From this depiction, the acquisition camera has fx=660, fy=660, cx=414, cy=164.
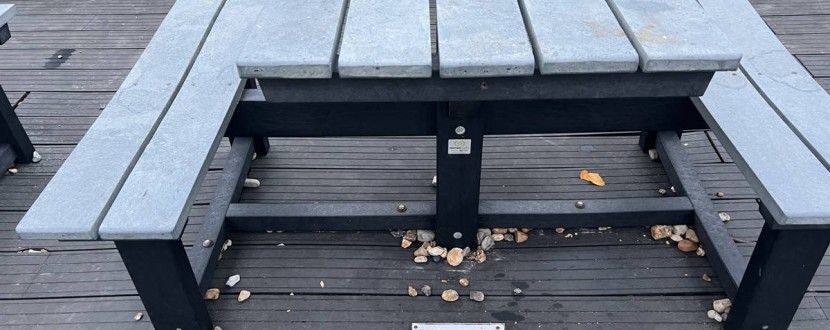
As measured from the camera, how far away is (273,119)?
6.81 ft

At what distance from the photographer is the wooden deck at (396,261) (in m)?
2.05

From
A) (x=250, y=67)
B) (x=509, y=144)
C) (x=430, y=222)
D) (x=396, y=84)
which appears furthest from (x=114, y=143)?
(x=509, y=144)

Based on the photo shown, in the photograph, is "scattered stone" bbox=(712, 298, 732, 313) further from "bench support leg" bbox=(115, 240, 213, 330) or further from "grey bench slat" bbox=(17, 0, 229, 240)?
"grey bench slat" bbox=(17, 0, 229, 240)

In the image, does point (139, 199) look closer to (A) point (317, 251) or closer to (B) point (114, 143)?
(B) point (114, 143)

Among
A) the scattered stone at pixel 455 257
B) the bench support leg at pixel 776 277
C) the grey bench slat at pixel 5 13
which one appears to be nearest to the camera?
the bench support leg at pixel 776 277

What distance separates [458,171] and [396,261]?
0.43 metres

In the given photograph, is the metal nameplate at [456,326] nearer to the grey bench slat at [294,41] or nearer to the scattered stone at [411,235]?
the scattered stone at [411,235]

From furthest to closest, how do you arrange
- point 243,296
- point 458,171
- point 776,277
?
point 243,296
point 458,171
point 776,277

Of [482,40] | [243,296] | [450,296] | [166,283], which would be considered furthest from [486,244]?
[166,283]

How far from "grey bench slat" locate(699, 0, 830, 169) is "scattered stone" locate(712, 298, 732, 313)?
0.61m

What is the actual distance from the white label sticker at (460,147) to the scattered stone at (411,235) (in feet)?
A: 1.58

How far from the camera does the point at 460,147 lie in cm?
192

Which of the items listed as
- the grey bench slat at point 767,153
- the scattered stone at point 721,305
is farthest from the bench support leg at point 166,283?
the scattered stone at point 721,305

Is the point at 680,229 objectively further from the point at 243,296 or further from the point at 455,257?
the point at 243,296
